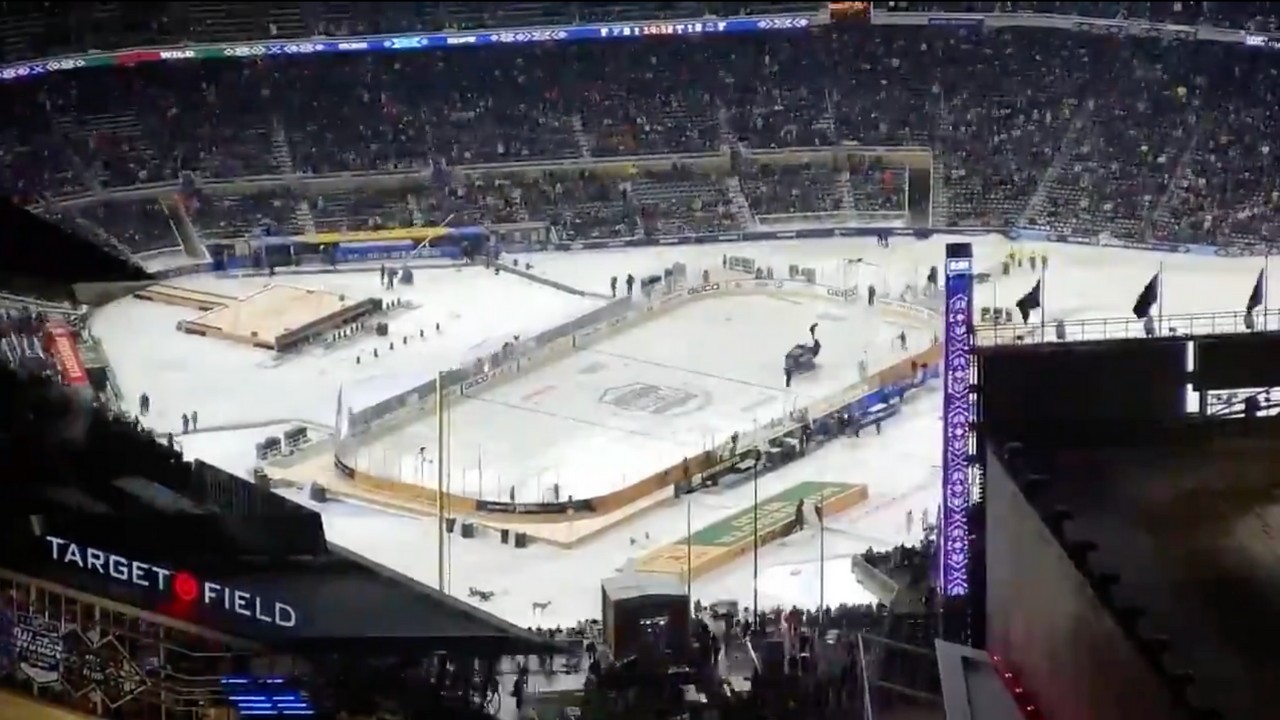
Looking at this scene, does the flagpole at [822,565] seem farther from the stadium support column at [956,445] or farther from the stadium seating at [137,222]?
the stadium seating at [137,222]

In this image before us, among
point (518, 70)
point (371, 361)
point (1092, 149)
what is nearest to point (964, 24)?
point (1092, 149)

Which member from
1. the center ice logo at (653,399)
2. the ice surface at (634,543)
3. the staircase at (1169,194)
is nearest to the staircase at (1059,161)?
the staircase at (1169,194)

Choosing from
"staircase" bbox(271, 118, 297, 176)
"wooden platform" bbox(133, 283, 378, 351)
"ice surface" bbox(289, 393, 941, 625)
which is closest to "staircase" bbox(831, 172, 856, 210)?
"staircase" bbox(271, 118, 297, 176)

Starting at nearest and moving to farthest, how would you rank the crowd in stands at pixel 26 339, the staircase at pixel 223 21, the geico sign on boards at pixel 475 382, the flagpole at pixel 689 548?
the flagpole at pixel 689 548 → the crowd in stands at pixel 26 339 → the geico sign on boards at pixel 475 382 → the staircase at pixel 223 21

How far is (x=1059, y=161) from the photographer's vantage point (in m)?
39.7

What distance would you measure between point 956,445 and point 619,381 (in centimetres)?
1271

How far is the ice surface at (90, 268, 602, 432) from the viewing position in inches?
1104

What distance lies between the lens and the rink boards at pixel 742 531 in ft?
71.1

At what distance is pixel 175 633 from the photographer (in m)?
10.6

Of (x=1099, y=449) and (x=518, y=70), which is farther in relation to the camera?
(x=518, y=70)

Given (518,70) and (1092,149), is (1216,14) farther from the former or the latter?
(518,70)

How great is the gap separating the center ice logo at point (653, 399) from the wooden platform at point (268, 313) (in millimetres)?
5451

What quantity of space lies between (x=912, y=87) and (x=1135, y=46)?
4616 millimetres

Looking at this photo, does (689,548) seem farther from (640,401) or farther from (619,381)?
(619,381)
